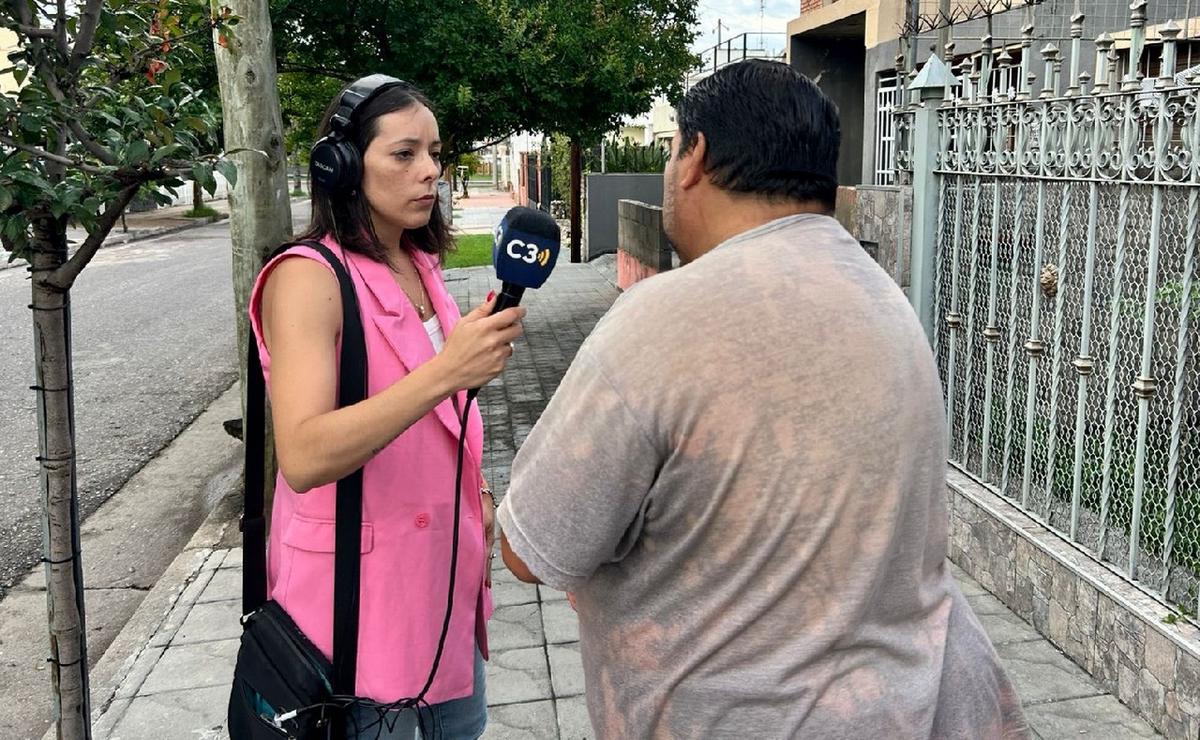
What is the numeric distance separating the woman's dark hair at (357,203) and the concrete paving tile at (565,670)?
82.8 inches

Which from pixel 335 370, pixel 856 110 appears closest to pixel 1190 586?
pixel 335 370

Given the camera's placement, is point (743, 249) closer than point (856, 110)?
Yes

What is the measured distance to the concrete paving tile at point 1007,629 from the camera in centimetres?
405

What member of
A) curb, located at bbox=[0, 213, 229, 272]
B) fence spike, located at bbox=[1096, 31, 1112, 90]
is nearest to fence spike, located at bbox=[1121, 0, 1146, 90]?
fence spike, located at bbox=[1096, 31, 1112, 90]

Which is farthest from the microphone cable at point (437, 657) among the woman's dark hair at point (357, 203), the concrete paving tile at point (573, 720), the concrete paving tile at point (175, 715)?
the concrete paving tile at point (175, 715)

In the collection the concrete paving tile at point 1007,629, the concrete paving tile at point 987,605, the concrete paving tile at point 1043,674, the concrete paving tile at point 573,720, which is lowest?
the concrete paving tile at point 573,720

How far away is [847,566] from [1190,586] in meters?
2.57

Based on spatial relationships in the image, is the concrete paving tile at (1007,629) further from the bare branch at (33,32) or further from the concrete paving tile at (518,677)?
the bare branch at (33,32)

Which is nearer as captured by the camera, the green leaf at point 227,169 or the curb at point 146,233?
the green leaf at point 227,169

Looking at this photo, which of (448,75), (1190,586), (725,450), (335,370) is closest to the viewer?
(725,450)

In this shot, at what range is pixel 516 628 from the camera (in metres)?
4.35

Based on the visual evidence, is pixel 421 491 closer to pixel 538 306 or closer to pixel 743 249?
pixel 743 249

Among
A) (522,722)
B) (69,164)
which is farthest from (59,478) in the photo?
(522,722)

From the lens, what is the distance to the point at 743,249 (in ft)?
4.80
